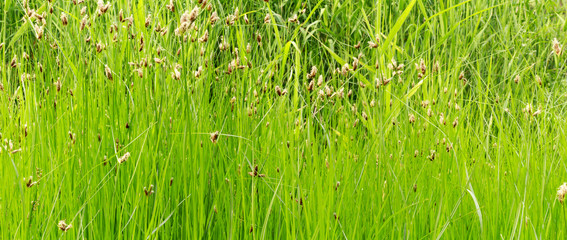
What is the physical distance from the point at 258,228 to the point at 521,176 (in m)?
0.88

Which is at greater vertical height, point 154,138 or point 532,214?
point 154,138

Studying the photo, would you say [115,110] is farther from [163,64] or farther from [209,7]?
[209,7]

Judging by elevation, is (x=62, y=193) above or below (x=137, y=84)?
below

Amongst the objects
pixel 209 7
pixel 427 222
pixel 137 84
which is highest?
pixel 209 7

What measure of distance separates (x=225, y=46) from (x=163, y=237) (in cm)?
67

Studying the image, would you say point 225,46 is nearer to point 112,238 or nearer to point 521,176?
point 112,238

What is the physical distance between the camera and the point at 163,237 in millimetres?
1729

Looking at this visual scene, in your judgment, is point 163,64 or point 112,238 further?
point 163,64

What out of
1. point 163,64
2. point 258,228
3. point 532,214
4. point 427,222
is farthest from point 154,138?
point 532,214

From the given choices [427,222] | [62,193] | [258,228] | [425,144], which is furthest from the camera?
[425,144]

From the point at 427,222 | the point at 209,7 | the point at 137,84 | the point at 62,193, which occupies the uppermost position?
the point at 209,7

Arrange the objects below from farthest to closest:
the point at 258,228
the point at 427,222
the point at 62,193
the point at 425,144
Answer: the point at 425,144
the point at 427,222
the point at 258,228
the point at 62,193

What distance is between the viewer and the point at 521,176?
6.62ft

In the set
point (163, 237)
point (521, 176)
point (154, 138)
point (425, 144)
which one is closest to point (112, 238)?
point (163, 237)
